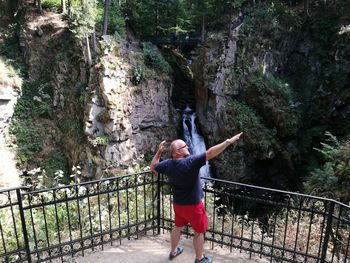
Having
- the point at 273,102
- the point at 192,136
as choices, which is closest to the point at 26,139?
the point at 192,136

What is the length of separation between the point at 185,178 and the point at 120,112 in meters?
11.0

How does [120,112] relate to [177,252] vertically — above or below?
above

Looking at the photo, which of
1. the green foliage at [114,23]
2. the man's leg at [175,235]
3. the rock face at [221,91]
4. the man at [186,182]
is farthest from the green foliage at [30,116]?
the man at [186,182]

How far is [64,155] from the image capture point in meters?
15.6

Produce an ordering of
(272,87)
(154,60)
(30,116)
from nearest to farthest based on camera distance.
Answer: (272,87) < (30,116) < (154,60)

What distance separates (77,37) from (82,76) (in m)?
1.95

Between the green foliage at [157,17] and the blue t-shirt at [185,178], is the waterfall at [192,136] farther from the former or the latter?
the blue t-shirt at [185,178]

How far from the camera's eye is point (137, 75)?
14.9 meters

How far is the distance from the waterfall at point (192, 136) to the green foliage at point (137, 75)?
12.7ft

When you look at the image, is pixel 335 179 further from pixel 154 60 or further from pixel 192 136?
pixel 154 60

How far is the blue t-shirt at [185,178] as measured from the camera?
11.8 ft

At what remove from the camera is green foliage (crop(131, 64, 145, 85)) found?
14.9 meters

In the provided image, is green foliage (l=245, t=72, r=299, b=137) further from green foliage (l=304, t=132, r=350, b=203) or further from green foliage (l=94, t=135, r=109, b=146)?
green foliage (l=94, t=135, r=109, b=146)

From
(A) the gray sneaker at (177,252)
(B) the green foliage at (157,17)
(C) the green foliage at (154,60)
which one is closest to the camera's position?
(A) the gray sneaker at (177,252)
